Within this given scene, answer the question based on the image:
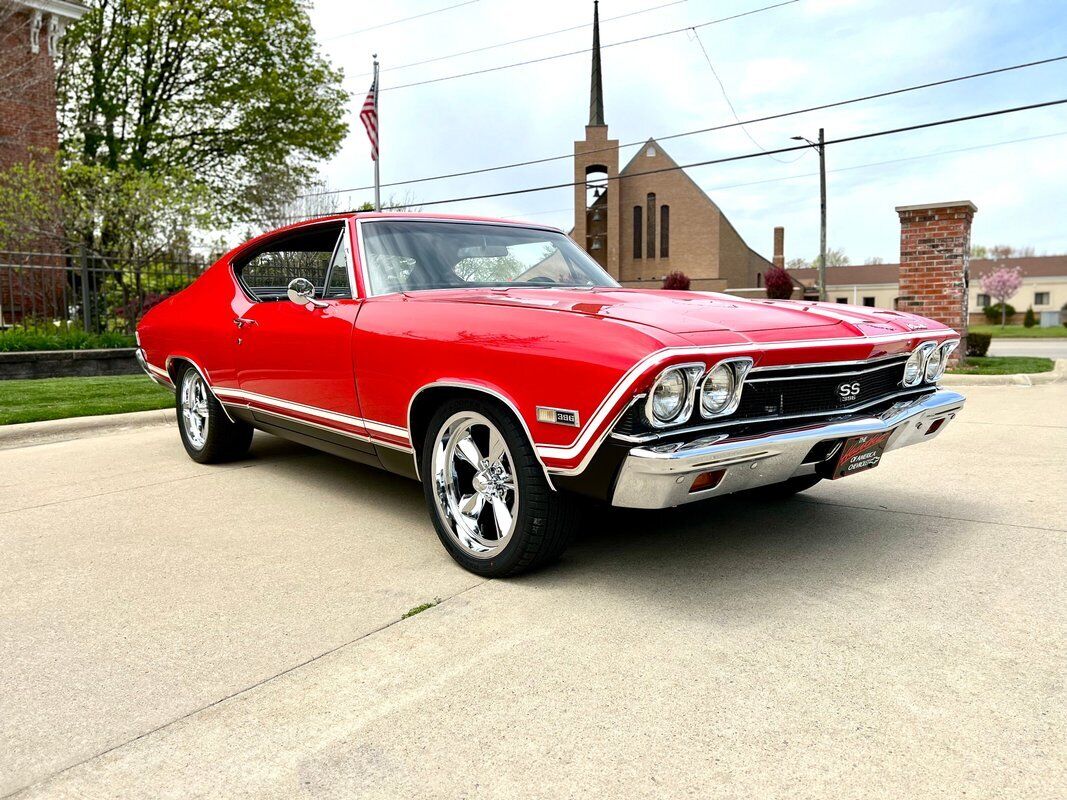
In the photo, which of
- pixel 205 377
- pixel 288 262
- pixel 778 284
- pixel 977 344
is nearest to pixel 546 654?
pixel 288 262

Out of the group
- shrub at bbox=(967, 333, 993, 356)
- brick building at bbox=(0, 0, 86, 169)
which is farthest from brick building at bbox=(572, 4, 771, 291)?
shrub at bbox=(967, 333, 993, 356)

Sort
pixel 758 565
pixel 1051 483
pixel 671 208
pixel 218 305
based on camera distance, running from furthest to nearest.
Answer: pixel 671 208 < pixel 218 305 < pixel 1051 483 < pixel 758 565

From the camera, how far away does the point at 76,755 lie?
211 centimetres

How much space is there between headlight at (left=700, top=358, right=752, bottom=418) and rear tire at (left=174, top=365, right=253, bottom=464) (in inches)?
144

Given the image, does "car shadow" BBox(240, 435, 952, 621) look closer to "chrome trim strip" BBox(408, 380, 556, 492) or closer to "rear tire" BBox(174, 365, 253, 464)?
"chrome trim strip" BBox(408, 380, 556, 492)

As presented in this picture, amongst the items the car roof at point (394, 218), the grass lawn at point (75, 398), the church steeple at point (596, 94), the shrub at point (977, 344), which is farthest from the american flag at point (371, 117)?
the church steeple at point (596, 94)

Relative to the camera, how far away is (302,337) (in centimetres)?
431

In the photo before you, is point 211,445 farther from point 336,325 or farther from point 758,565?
point 758,565

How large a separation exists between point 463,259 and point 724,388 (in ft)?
6.04

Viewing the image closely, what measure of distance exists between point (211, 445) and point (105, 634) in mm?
2816

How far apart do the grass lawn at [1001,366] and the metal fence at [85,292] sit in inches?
483

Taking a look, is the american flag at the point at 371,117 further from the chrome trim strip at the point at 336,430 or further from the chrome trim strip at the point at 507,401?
the chrome trim strip at the point at 507,401

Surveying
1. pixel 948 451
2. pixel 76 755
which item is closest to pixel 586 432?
pixel 76 755

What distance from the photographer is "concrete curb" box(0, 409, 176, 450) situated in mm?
6574
